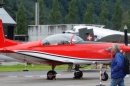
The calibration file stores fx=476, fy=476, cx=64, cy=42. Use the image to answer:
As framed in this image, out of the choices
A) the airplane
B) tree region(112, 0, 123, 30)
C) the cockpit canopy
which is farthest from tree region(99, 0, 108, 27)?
the airplane

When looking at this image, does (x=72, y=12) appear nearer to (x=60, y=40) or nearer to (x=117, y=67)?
(x=60, y=40)

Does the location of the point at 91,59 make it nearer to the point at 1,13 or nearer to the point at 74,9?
the point at 1,13

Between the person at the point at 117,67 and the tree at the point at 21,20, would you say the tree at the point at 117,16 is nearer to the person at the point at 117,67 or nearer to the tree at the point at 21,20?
the tree at the point at 21,20

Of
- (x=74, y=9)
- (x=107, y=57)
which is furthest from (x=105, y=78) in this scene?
(x=74, y=9)

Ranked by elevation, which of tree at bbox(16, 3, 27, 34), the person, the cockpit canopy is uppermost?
tree at bbox(16, 3, 27, 34)

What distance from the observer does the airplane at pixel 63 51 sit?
19609 mm

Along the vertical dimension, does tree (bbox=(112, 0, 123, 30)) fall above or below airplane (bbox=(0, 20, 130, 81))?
above

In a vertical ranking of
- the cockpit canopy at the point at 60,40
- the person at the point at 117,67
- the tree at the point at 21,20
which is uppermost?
the tree at the point at 21,20

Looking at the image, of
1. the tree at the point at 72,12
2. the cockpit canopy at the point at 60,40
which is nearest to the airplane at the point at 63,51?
the cockpit canopy at the point at 60,40

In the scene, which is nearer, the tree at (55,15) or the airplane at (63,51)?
the airplane at (63,51)

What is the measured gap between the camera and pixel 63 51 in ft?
65.7

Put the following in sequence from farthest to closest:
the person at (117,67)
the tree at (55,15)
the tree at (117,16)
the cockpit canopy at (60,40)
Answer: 1. the tree at (117,16)
2. the tree at (55,15)
3. the cockpit canopy at (60,40)
4. the person at (117,67)

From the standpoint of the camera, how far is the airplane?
64.3 ft

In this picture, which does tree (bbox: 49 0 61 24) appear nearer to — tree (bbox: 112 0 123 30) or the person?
tree (bbox: 112 0 123 30)
